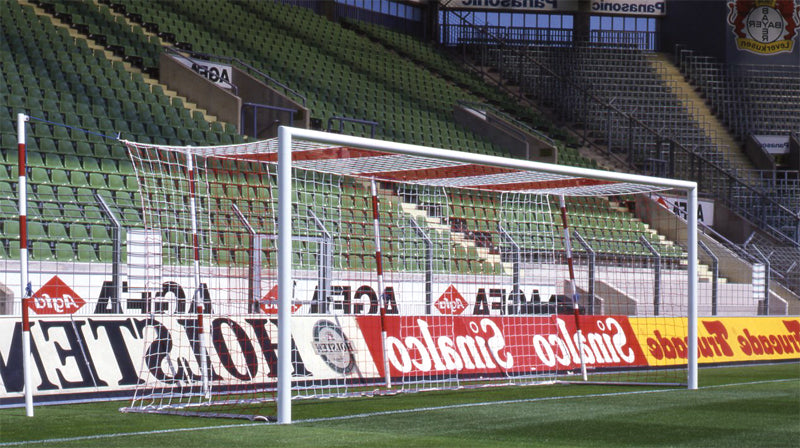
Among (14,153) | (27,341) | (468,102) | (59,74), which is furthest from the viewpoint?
(468,102)

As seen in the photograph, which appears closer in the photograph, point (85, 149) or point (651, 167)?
point (85, 149)

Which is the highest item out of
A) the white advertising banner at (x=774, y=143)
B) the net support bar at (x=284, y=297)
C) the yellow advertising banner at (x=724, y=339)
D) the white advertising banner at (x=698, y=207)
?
the white advertising banner at (x=774, y=143)

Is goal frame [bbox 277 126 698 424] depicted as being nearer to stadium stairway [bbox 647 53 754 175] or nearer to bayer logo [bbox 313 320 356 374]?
bayer logo [bbox 313 320 356 374]

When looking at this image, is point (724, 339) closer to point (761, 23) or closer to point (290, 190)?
point (290, 190)

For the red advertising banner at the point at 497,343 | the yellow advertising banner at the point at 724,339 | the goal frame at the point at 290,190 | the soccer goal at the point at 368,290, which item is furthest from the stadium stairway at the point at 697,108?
the goal frame at the point at 290,190

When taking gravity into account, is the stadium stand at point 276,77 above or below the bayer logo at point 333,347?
above

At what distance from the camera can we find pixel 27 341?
8867mm

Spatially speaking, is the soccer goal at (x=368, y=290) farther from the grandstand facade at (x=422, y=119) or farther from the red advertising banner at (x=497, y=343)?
Result: the grandstand facade at (x=422, y=119)

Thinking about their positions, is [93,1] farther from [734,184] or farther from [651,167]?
[734,184]

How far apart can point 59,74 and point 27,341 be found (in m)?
11.4

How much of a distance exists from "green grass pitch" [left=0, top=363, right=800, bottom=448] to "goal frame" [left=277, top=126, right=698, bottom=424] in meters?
0.48

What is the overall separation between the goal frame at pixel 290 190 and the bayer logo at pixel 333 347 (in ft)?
8.14

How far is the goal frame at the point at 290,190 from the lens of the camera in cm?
884

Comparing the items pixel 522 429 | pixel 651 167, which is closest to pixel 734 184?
pixel 651 167
